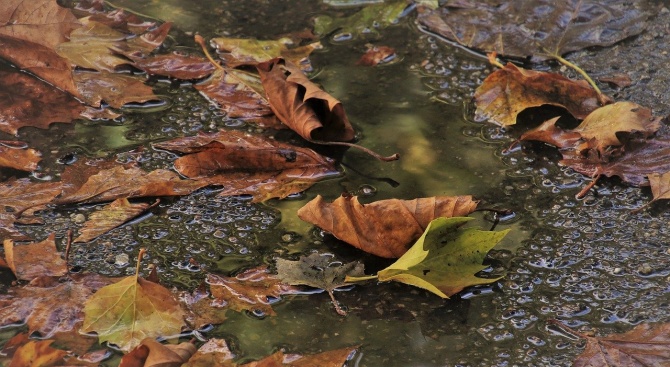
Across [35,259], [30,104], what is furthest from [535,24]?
[35,259]

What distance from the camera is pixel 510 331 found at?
156cm

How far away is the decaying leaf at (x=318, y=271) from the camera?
→ 5.43 ft

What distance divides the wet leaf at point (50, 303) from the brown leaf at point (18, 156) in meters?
0.49

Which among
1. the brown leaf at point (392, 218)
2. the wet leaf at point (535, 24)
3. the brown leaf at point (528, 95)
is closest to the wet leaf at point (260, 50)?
the wet leaf at point (535, 24)

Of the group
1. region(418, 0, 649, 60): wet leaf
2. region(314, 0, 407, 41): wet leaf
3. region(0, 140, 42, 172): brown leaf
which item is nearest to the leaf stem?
→ region(314, 0, 407, 41): wet leaf

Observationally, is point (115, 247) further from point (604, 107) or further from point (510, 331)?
point (604, 107)

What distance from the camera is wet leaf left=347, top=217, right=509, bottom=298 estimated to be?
162 centimetres

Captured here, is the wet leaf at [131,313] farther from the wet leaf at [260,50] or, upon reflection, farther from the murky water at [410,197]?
the wet leaf at [260,50]

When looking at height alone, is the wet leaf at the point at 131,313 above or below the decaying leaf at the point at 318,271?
above

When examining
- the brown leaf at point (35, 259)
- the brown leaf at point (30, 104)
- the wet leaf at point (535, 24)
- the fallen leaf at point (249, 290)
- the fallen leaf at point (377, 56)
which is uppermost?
the wet leaf at point (535, 24)

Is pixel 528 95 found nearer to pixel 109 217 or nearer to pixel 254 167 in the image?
pixel 254 167

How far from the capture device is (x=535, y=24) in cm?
261

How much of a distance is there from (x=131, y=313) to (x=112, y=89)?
3.24 ft

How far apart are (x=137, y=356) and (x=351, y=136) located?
922mm
